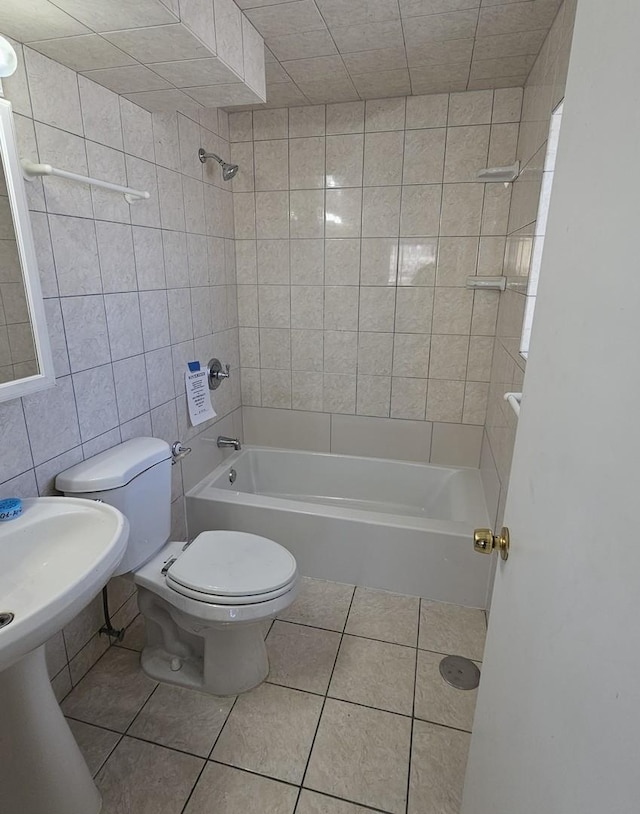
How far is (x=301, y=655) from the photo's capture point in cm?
174

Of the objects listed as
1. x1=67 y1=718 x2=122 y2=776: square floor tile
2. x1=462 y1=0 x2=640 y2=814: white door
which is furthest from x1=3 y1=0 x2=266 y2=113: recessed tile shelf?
x1=67 y1=718 x2=122 y2=776: square floor tile

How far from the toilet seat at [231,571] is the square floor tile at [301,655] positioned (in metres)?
0.42

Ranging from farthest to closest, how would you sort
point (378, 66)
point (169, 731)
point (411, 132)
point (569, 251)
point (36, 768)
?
point (411, 132)
point (378, 66)
point (169, 731)
point (36, 768)
point (569, 251)

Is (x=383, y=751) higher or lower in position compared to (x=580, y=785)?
lower

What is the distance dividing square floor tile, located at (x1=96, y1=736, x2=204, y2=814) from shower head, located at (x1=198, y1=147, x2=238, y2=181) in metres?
2.32

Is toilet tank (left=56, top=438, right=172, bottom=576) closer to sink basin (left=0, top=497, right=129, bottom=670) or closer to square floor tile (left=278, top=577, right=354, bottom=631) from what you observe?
sink basin (left=0, top=497, right=129, bottom=670)

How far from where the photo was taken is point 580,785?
0.48m

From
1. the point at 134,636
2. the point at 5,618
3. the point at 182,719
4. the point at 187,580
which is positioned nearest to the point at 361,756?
the point at 182,719

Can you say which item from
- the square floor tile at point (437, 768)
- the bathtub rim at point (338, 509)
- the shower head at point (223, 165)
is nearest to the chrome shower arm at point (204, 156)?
the shower head at point (223, 165)

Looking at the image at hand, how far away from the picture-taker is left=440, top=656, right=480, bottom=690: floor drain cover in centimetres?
161

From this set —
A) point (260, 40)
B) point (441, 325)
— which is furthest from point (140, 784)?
point (260, 40)

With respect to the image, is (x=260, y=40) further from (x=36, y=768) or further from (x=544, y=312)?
(x=36, y=768)

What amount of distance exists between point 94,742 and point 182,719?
0.88 feet

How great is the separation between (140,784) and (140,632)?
2.01ft
